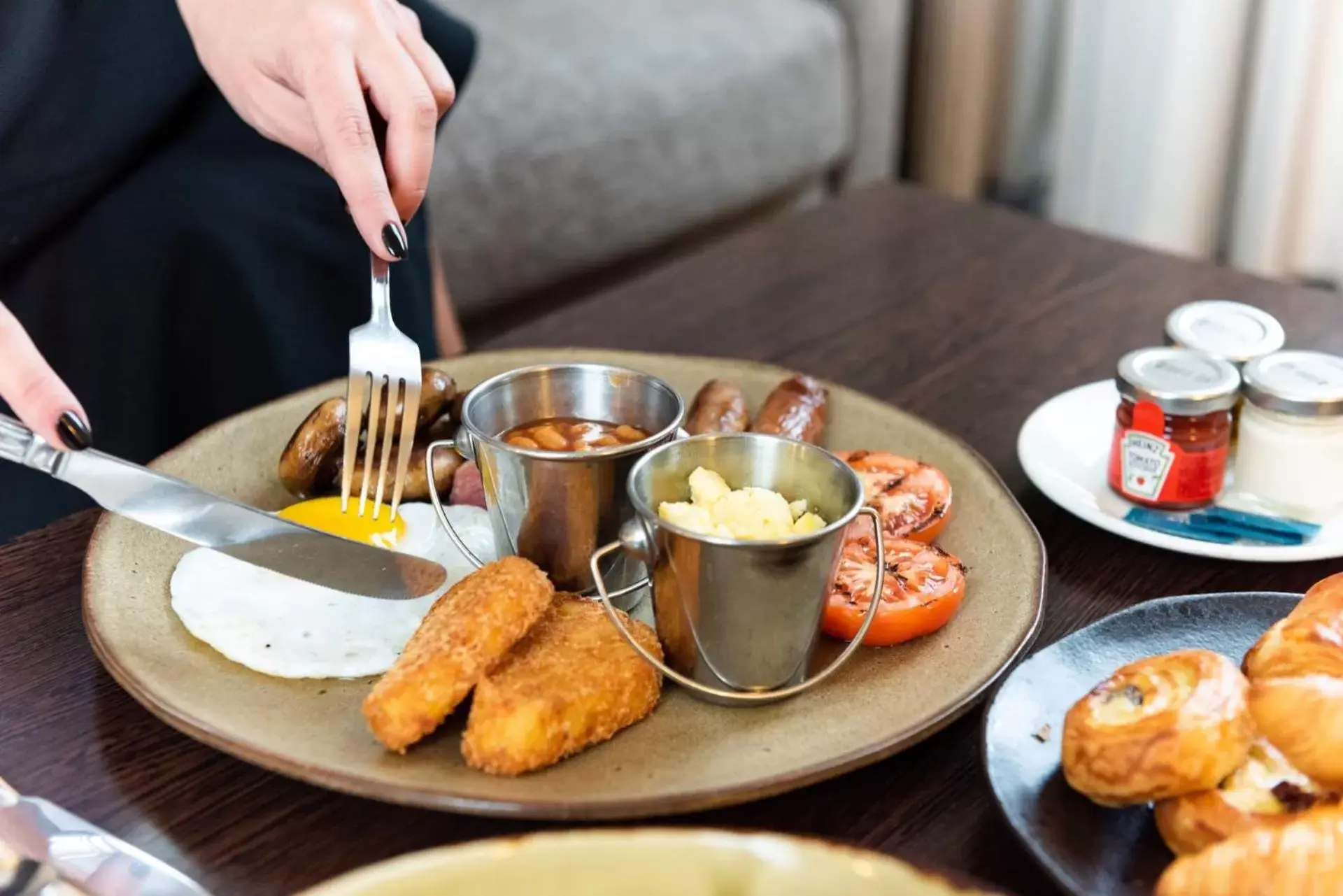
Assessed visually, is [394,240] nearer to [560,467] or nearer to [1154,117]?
[560,467]

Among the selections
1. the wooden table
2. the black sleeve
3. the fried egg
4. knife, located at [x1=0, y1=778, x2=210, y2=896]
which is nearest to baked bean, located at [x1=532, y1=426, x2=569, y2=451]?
the fried egg

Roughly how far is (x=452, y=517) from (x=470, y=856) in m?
0.66

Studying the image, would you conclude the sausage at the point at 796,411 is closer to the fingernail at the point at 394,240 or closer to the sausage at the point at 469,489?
the sausage at the point at 469,489

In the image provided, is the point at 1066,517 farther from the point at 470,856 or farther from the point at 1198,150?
the point at 1198,150

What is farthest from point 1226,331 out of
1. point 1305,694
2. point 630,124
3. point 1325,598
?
point 630,124

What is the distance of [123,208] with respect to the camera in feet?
6.45

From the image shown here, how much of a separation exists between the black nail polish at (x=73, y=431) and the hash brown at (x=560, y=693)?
364mm

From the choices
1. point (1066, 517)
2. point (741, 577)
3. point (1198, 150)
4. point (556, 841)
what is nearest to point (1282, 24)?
point (1198, 150)

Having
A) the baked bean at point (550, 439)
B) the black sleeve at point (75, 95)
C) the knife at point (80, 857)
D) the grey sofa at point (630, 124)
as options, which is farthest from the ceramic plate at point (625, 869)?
the grey sofa at point (630, 124)

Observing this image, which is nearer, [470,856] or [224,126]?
[470,856]

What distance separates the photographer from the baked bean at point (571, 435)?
1.22 metres

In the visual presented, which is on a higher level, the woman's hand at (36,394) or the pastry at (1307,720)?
the woman's hand at (36,394)

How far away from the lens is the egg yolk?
1.28 metres

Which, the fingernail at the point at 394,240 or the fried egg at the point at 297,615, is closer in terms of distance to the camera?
the fried egg at the point at 297,615
